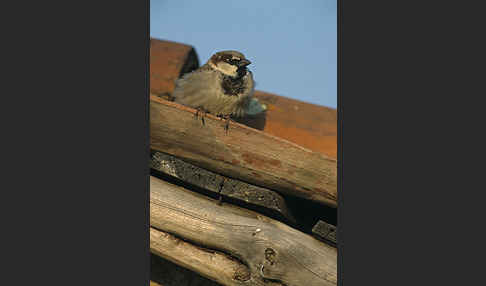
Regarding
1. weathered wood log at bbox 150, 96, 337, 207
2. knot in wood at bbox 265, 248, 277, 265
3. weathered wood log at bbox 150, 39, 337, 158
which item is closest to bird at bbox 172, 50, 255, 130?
weathered wood log at bbox 150, 39, 337, 158

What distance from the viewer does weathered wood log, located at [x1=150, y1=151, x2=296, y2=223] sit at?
1.69 meters

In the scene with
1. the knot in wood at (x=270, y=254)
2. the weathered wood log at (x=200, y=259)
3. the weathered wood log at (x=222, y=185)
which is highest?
the weathered wood log at (x=222, y=185)

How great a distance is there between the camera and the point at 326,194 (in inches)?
65.7

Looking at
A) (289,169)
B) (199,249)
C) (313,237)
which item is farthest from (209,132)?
(313,237)

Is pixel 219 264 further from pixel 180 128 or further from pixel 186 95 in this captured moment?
pixel 186 95

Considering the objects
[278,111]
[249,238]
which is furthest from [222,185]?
[278,111]

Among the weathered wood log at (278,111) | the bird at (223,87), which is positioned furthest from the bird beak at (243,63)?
the weathered wood log at (278,111)

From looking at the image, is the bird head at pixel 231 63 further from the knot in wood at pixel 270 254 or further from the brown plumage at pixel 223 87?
the knot in wood at pixel 270 254

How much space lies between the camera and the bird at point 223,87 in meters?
2.42

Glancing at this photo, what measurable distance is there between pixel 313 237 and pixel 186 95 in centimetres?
125

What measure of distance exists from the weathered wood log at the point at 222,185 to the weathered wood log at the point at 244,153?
0.02 m

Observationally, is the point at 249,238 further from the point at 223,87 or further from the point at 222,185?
the point at 223,87
